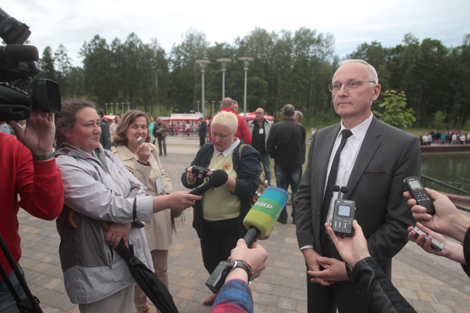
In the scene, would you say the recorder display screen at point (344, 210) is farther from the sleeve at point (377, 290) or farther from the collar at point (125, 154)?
the collar at point (125, 154)

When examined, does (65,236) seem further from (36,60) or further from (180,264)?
(180,264)

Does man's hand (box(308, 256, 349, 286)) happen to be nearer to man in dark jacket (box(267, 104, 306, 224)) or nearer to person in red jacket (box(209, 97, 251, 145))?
man in dark jacket (box(267, 104, 306, 224))

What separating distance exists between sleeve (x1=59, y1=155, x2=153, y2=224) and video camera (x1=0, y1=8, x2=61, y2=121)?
59 centimetres

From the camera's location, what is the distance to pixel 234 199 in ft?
9.30

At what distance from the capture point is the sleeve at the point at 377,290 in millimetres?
1176

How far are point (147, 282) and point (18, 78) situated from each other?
141 centimetres

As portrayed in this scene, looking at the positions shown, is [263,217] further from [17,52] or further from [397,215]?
[17,52]

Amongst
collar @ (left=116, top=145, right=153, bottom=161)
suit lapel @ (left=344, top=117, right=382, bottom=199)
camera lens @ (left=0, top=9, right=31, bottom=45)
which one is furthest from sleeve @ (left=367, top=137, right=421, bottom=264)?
collar @ (left=116, top=145, right=153, bottom=161)

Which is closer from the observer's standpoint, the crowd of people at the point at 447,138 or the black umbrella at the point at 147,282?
the black umbrella at the point at 147,282

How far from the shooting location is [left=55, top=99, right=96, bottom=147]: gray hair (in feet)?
6.18

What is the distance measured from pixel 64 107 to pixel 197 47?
60.9 metres

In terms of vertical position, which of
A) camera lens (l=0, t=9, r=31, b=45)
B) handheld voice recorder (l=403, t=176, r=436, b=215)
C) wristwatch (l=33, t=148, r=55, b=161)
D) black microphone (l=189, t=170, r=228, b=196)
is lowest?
black microphone (l=189, t=170, r=228, b=196)

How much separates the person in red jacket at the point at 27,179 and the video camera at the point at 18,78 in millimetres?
255

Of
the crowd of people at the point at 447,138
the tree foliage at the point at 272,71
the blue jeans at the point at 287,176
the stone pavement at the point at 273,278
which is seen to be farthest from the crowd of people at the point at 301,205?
the tree foliage at the point at 272,71
